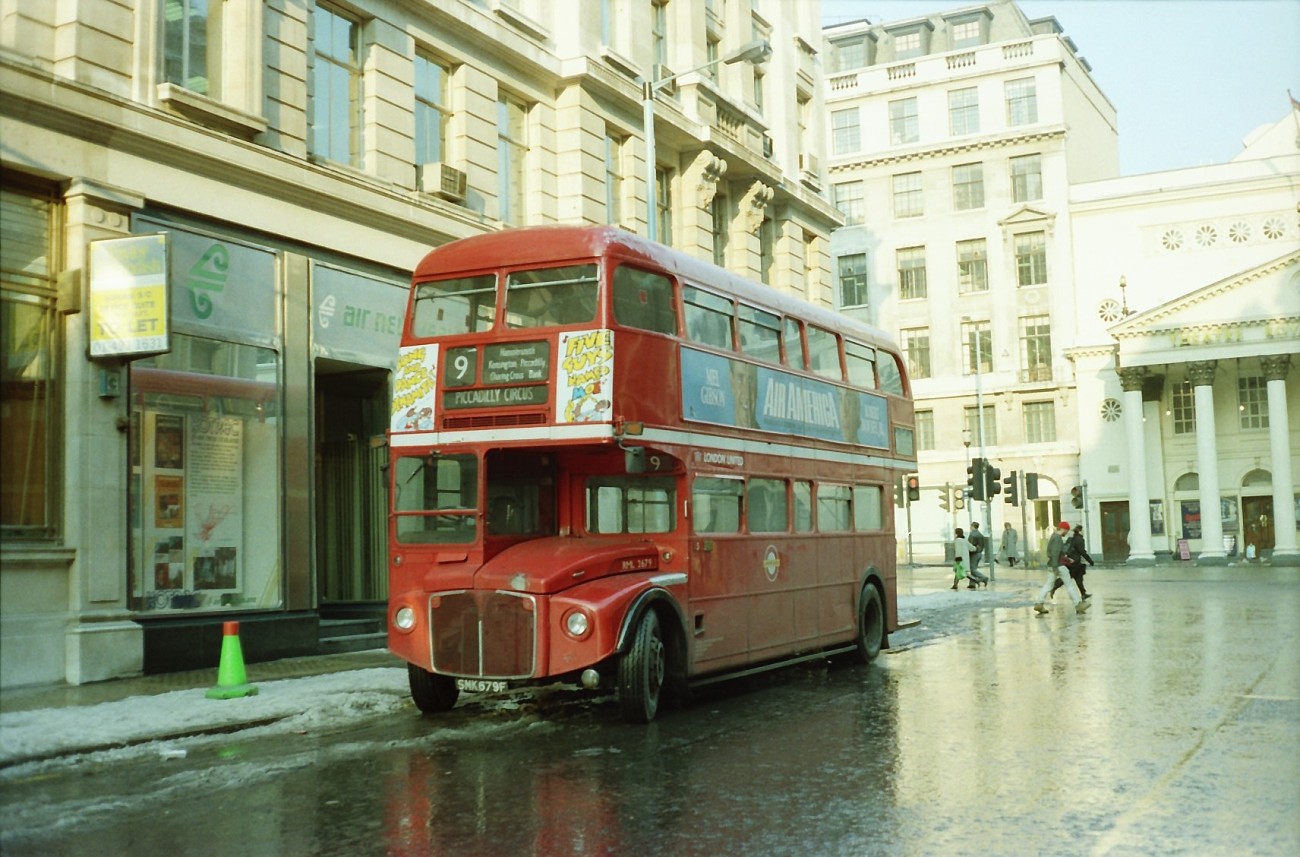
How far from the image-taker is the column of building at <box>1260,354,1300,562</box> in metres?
53.0

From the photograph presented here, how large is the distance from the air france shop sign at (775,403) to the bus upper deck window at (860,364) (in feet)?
0.54

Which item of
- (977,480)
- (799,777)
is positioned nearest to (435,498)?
(799,777)

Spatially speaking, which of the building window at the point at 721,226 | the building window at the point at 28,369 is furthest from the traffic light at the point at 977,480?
the building window at the point at 28,369

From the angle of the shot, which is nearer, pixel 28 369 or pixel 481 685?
pixel 481 685

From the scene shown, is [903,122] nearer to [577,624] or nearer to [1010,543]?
[1010,543]

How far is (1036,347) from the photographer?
61719 mm

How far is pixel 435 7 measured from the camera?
779 inches

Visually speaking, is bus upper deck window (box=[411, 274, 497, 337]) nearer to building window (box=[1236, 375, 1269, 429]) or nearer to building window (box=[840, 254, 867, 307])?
building window (box=[1236, 375, 1269, 429])

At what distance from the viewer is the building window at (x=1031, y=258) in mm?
62312

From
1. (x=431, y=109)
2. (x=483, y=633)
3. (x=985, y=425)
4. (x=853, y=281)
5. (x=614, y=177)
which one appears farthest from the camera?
(x=853, y=281)

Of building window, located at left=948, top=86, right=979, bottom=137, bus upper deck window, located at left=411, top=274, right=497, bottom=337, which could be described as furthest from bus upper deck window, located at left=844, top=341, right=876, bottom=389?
building window, located at left=948, top=86, right=979, bottom=137

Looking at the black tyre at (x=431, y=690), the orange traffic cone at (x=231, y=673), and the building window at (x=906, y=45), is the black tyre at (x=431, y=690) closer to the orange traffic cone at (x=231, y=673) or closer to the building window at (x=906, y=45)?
the orange traffic cone at (x=231, y=673)

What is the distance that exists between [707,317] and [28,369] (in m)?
7.33

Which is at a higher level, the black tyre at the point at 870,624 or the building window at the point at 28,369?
the building window at the point at 28,369
